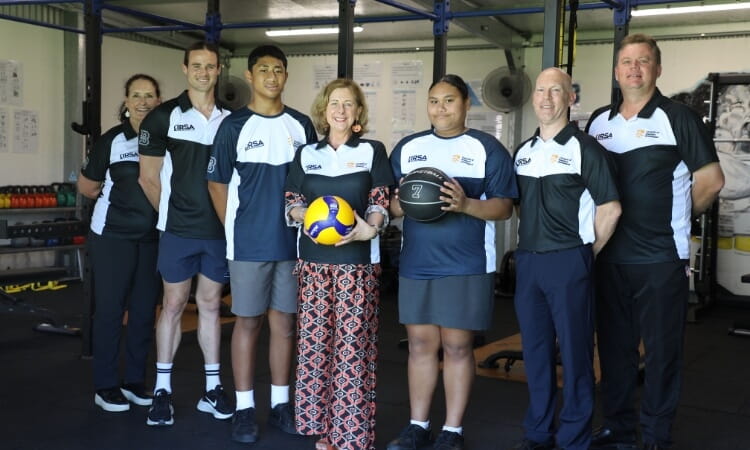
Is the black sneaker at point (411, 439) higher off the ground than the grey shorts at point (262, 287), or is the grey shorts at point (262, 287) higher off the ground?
the grey shorts at point (262, 287)

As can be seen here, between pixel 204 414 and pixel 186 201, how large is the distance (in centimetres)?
105

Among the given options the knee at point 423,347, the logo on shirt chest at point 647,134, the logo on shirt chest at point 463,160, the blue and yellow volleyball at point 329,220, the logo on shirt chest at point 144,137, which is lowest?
the knee at point 423,347

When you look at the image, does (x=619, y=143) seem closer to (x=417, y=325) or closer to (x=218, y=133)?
(x=417, y=325)

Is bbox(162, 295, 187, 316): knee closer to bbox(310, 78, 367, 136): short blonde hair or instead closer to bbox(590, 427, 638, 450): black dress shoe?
bbox(310, 78, 367, 136): short blonde hair

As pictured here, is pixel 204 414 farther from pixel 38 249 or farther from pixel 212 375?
pixel 38 249

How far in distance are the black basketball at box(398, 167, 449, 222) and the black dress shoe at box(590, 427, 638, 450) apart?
3.96ft

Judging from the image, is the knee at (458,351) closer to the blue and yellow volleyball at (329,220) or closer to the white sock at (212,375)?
the blue and yellow volleyball at (329,220)

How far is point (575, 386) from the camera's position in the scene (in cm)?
315

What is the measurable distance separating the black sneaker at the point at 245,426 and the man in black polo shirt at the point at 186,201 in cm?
36

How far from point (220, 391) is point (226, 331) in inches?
99.3

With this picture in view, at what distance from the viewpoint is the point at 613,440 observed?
3.46 metres

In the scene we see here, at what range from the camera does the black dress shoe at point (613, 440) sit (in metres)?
3.44

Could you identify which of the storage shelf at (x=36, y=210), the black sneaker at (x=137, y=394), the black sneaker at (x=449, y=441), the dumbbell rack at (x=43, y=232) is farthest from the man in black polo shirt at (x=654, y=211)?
the storage shelf at (x=36, y=210)

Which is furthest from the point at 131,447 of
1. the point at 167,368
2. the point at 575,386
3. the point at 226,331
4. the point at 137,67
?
the point at 137,67
